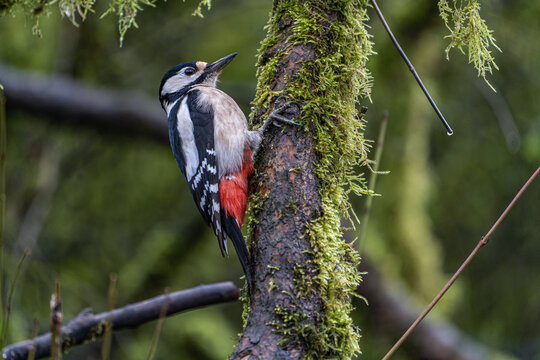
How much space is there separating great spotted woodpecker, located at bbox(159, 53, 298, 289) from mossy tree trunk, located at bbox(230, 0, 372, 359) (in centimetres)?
13

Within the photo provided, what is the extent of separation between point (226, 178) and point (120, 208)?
12.1ft

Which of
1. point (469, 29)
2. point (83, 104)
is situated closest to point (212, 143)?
point (469, 29)

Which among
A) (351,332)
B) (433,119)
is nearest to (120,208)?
(433,119)

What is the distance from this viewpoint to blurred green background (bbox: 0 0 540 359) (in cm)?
486

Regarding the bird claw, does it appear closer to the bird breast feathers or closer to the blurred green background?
the bird breast feathers

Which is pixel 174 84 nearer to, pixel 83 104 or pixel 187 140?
pixel 187 140

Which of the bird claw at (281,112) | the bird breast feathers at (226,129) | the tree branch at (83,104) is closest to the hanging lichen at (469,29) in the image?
the bird claw at (281,112)

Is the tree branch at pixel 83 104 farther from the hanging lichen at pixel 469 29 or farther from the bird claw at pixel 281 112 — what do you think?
the hanging lichen at pixel 469 29

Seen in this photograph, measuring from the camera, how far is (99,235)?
242 inches

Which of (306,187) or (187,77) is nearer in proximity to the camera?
(306,187)

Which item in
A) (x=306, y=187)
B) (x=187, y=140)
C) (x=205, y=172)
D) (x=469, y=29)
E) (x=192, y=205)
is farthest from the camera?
(x=192, y=205)

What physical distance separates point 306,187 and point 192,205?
4244 millimetres

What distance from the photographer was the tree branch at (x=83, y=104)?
4980mm

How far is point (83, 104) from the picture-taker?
5.09m
